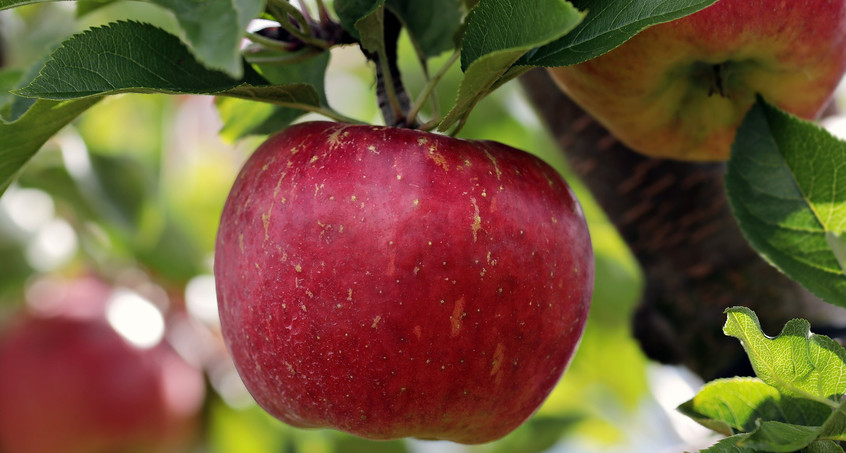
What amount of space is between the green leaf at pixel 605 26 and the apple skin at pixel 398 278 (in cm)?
8

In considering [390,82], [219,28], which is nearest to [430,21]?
[390,82]

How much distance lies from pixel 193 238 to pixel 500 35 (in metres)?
1.15

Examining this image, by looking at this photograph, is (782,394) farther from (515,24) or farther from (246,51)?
(246,51)

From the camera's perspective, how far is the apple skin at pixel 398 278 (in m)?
→ 0.50

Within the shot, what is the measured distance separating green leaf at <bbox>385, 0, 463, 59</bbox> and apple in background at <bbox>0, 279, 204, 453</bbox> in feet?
3.14

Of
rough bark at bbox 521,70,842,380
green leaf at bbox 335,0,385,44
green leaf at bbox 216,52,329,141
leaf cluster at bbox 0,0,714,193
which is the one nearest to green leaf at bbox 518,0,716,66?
leaf cluster at bbox 0,0,714,193

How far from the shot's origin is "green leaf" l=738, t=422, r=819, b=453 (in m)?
0.45

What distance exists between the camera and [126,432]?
141cm

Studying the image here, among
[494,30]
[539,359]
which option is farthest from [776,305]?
[494,30]

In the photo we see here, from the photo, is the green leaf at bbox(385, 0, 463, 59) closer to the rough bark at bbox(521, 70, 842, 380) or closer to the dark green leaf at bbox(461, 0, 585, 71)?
the dark green leaf at bbox(461, 0, 585, 71)

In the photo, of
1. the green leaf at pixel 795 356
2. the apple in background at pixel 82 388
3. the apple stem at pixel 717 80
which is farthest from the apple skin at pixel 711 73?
the apple in background at pixel 82 388

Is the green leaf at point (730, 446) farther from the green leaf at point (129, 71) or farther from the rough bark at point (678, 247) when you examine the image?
the rough bark at point (678, 247)

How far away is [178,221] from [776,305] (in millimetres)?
1015

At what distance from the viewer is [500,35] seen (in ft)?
1.61
